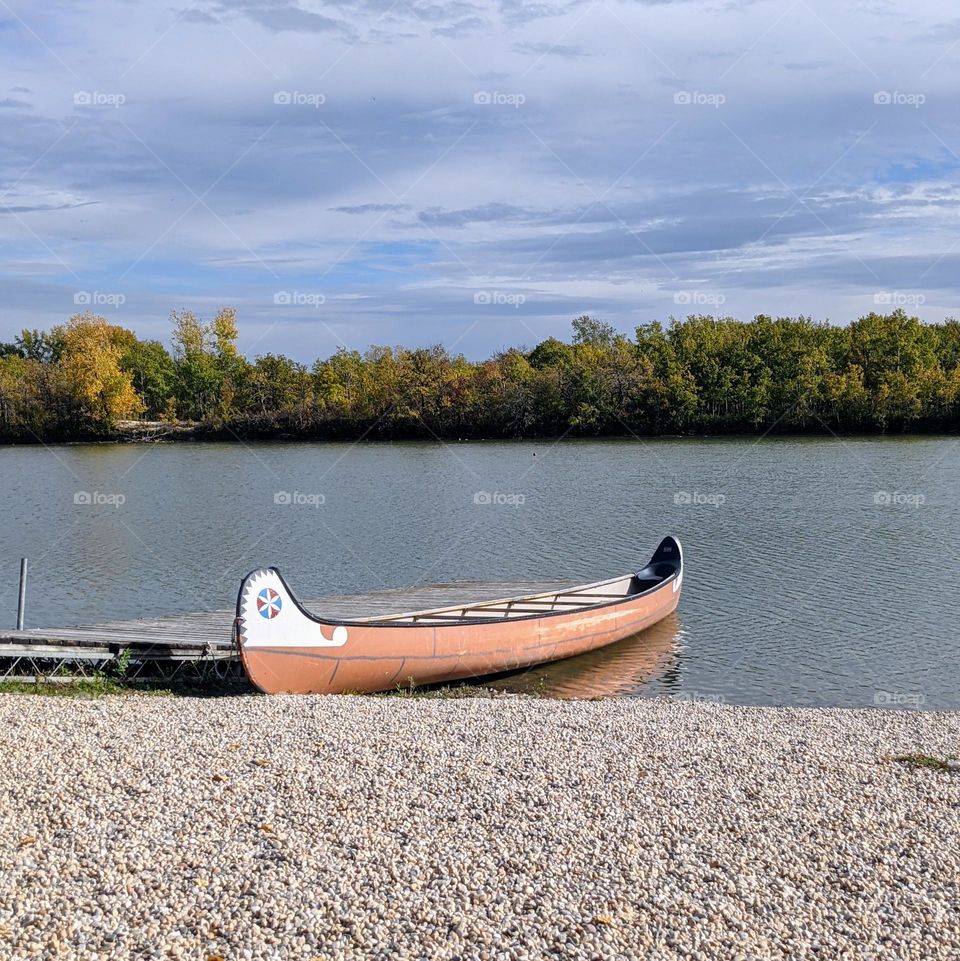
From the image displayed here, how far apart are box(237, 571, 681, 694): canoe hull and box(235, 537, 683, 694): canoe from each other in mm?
15

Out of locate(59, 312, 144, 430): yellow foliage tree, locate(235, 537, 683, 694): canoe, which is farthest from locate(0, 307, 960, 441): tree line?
locate(235, 537, 683, 694): canoe

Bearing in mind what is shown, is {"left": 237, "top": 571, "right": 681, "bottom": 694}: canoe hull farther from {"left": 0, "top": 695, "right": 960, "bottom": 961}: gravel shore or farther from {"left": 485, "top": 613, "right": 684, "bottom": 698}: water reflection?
{"left": 0, "top": 695, "right": 960, "bottom": 961}: gravel shore

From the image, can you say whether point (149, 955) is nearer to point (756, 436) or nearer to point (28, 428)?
point (756, 436)

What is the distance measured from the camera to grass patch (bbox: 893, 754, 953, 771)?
1117 cm

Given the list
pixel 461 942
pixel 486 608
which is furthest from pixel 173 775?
pixel 486 608

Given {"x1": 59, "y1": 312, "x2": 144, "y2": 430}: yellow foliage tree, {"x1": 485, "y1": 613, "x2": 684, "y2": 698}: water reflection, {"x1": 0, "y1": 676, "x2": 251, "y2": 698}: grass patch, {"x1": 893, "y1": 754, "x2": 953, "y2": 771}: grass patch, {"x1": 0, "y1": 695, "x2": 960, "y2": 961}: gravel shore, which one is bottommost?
{"x1": 485, "y1": 613, "x2": 684, "y2": 698}: water reflection

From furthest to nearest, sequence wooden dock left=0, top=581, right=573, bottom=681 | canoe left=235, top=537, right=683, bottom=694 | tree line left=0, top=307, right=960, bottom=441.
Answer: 1. tree line left=0, top=307, right=960, bottom=441
2. wooden dock left=0, top=581, right=573, bottom=681
3. canoe left=235, top=537, right=683, bottom=694

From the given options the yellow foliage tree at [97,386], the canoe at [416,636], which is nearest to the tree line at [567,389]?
the yellow foliage tree at [97,386]

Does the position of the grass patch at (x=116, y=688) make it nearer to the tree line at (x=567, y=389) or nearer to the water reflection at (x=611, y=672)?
the water reflection at (x=611, y=672)

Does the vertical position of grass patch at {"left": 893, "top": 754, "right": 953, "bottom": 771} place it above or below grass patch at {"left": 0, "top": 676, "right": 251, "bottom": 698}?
above

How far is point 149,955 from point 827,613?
18.6m

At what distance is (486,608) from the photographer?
770 inches

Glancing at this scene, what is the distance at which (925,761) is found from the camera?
1134cm

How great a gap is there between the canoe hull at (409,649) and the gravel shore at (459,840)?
6.07ft
